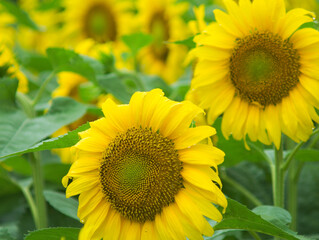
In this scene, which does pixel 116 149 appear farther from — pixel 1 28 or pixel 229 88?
pixel 1 28

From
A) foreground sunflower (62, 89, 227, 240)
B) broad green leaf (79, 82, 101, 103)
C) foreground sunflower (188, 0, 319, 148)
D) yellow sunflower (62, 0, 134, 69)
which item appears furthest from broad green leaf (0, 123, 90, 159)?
yellow sunflower (62, 0, 134, 69)

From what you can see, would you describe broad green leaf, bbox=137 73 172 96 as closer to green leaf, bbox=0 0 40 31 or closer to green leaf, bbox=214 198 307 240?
green leaf, bbox=0 0 40 31

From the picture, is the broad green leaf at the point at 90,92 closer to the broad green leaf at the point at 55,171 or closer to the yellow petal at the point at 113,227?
the broad green leaf at the point at 55,171

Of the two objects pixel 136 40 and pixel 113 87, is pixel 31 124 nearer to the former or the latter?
pixel 113 87

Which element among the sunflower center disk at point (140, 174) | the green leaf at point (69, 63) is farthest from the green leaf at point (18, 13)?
the sunflower center disk at point (140, 174)

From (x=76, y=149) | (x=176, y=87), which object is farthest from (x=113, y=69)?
(x=76, y=149)
